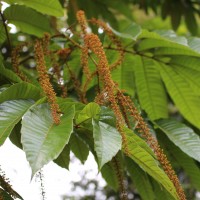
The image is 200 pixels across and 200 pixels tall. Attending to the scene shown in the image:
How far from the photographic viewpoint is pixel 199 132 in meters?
1.96

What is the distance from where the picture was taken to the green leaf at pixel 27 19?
1756 millimetres

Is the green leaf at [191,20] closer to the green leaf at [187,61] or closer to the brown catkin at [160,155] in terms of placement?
the green leaf at [187,61]

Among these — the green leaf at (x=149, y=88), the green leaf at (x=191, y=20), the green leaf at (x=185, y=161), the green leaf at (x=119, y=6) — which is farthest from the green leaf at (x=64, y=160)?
the green leaf at (x=191, y=20)

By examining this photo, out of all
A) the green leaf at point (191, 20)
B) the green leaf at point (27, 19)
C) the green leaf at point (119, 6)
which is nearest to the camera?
the green leaf at point (27, 19)

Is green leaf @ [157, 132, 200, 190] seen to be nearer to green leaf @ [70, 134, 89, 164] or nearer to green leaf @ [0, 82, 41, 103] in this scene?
green leaf @ [70, 134, 89, 164]

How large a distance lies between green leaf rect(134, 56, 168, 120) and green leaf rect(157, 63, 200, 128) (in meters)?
0.07

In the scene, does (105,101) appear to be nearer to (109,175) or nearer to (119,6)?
(109,175)

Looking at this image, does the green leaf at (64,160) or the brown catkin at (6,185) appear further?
the green leaf at (64,160)

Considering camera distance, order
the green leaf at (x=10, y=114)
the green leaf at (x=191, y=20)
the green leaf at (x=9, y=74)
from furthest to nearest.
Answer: the green leaf at (x=191, y=20), the green leaf at (x=9, y=74), the green leaf at (x=10, y=114)

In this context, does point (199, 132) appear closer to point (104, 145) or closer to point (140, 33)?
point (140, 33)

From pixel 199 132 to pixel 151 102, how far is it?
236 mm

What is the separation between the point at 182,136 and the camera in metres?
1.59

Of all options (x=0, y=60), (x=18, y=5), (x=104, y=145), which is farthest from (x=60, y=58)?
(x=104, y=145)

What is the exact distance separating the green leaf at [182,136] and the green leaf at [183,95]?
17cm
